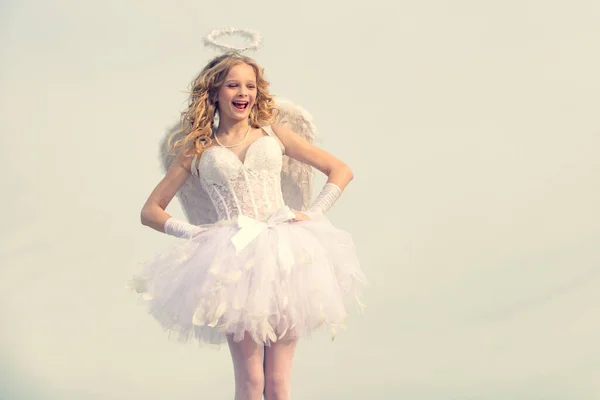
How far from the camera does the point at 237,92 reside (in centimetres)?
503

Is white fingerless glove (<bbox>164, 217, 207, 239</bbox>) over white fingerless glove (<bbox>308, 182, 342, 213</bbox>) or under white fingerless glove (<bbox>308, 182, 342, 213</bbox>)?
under

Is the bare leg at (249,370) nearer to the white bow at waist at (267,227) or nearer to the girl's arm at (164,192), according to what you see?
the white bow at waist at (267,227)

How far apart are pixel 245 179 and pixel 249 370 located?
933 mm

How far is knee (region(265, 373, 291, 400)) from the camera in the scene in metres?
4.78

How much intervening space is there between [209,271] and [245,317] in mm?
266

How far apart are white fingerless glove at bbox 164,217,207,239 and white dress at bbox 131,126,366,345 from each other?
0.03 meters

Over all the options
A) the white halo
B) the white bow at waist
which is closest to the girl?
the white bow at waist

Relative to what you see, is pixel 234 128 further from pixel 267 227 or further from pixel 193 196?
pixel 267 227

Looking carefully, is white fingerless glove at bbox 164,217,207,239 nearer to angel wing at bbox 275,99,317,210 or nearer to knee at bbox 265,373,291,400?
angel wing at bbox 275,99,317,210

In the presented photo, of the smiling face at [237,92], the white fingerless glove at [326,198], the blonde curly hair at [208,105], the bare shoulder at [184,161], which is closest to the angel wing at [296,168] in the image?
the blonde curly hair at [208,105]

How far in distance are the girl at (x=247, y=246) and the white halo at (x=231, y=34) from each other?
11 cm

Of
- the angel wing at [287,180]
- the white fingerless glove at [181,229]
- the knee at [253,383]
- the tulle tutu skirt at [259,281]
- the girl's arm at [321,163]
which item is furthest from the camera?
the angel wing at [287,180]

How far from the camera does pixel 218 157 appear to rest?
4.96 m

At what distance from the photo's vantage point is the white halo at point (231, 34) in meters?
5.21
